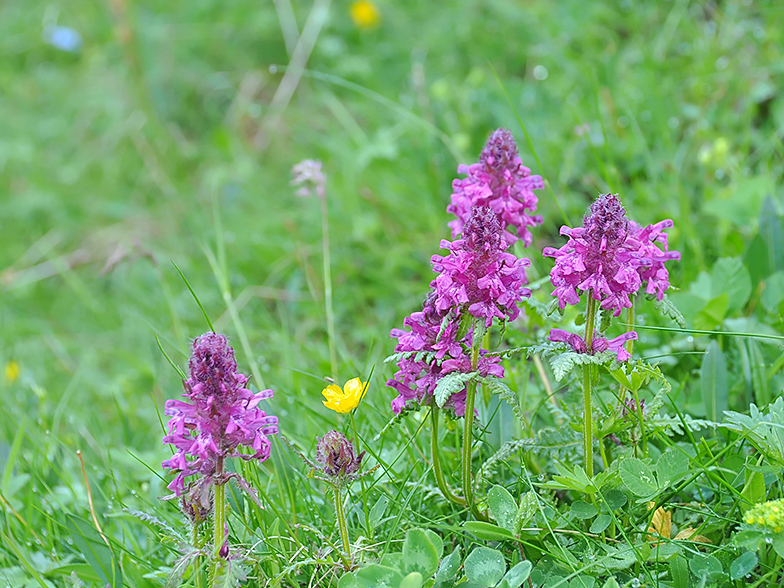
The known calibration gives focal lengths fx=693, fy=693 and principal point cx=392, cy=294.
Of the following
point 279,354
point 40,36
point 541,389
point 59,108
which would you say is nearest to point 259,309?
point 279,354

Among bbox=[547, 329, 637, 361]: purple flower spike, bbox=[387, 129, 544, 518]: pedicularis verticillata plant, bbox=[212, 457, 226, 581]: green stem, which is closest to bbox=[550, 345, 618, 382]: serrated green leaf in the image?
bbox=[547, 329, 637, 361]: purple flower spike

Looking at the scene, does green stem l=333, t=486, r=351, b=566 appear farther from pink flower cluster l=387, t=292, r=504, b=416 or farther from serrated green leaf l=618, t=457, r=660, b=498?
serrated green leaf l=618, t=457, r=660, b=498

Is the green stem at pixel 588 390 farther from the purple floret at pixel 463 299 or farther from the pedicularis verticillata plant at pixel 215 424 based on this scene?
the pedicularis verticillata plant at pixel 215 424

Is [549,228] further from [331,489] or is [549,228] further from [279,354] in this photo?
[331,489]

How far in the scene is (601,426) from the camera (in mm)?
1445

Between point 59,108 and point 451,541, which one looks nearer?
point 451,541

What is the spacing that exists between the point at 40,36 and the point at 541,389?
5.64 meters

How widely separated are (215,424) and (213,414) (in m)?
0.02

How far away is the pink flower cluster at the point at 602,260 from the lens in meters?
1.25

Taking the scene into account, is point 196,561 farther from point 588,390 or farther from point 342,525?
point 588,390

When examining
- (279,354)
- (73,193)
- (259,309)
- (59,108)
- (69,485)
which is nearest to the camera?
(69,485)

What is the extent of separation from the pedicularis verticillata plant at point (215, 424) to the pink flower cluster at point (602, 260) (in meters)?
0.60

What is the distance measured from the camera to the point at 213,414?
124cm

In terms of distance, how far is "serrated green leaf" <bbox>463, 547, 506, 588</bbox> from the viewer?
1312 mm
